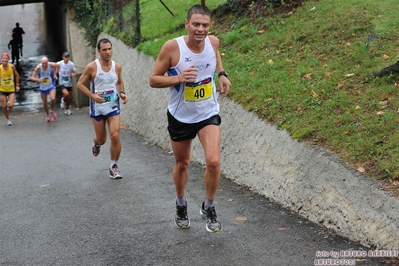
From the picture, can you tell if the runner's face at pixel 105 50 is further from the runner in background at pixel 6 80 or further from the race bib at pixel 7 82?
the race bib at pixel 7 82

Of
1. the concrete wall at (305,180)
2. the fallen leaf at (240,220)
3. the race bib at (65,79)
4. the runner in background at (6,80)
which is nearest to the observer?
the concrete wall at (305,180)

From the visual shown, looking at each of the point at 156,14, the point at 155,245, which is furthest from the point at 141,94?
the point at 155,245

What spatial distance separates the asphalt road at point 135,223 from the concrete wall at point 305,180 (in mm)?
155

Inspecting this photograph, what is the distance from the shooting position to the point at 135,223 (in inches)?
295

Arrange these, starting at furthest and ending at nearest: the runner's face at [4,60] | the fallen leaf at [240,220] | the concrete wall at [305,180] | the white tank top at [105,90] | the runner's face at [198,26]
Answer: the runner's face at [4,60], the white tank top at [105,90], the fallen leaf at [240,220], the runner's face at [198,26], the concrete wall at [305,180]

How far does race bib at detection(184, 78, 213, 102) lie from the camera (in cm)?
667

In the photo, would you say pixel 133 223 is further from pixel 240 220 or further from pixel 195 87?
pixel 195 87

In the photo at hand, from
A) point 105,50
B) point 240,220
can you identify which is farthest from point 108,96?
point 240,220

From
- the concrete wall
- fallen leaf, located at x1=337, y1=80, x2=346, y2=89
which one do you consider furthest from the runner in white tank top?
fallen leaf, located at x1=337, y1=80, x2=346, y2=89

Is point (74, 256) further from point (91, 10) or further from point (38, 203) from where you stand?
point (91, 10)

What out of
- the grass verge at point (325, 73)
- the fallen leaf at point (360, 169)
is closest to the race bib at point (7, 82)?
the grass verge at point (325, 73)

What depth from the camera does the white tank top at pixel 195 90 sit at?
6.61m

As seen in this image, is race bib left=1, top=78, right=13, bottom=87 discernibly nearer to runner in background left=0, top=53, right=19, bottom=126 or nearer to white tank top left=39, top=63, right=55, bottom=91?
runner in background left=0, top=53, right=19, bottom=126

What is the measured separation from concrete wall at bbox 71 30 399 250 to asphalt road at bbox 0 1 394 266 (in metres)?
0.15
